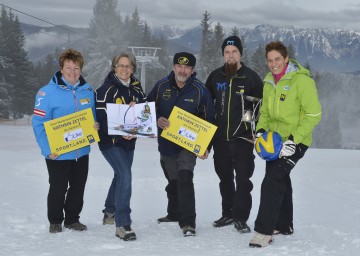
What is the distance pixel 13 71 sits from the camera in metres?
57.3

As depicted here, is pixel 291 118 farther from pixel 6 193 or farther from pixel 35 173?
pixel 35 173

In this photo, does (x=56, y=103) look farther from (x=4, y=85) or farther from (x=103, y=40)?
(x=103, y=40)

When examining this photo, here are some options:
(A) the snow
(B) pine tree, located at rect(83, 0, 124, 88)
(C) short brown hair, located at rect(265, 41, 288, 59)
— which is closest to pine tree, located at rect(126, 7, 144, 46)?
(B) pine tree, located at rect(83, 0, 124, 88)

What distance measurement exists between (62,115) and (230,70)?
92.0 inches

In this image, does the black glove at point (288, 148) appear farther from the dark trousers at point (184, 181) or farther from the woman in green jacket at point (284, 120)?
the dark trousers at point (184, 181)

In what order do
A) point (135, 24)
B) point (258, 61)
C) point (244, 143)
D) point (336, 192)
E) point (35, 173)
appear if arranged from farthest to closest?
1. point (135, 24)
2. point (258, 61)
3. point (35, 173)
4. point (336, 192)
5. point (244, 143)

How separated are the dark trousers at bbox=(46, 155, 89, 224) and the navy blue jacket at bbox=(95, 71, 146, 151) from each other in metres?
0.49

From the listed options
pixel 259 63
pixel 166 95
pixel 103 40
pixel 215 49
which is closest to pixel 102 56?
pixel 103 40

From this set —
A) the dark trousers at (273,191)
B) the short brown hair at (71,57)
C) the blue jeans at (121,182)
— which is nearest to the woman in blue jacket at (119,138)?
the blue jeans at (121,182)

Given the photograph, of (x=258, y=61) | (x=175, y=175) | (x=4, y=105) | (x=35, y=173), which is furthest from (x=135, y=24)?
(x=175, y=175)

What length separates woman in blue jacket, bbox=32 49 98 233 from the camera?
563 centimetres

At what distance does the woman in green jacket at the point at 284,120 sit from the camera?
5078mm

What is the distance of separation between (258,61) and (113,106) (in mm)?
65128

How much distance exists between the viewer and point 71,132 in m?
5.74
